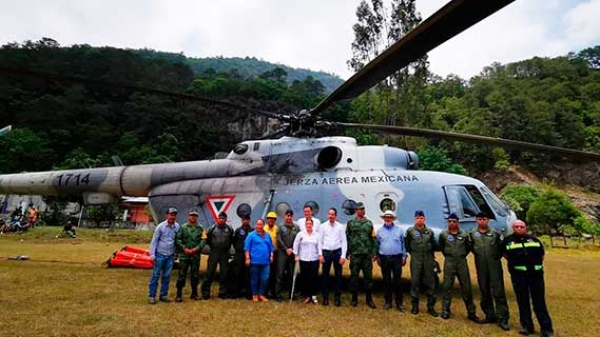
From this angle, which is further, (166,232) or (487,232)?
(166,232)

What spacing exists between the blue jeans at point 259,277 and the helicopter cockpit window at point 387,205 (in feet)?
8.53

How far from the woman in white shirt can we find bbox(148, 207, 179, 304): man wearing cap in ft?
7.40

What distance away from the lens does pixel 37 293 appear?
6.62 meters

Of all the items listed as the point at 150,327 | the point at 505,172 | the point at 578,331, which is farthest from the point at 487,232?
the point at 505,172

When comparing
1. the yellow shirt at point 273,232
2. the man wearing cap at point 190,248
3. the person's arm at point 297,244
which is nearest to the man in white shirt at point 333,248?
the person's arm at point 297,244

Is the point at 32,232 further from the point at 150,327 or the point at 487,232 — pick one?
the point at 487,232

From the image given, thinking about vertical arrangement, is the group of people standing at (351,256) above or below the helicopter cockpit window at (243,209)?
below

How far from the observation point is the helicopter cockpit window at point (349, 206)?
7.55 meters

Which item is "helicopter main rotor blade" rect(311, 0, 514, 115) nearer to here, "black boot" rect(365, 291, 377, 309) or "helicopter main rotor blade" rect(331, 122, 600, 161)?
"helicopter main rotor blade" rect(331, 122, 600, 161)

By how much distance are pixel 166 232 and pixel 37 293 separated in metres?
2.67

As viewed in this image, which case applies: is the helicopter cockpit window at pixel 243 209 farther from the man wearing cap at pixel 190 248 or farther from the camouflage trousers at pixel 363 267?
the camouflage trousers at pixel 363 267

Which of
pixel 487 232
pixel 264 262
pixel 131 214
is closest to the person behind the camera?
pixel 487 232

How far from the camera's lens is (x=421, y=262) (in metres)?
6.06

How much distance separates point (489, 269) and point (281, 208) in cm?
417
